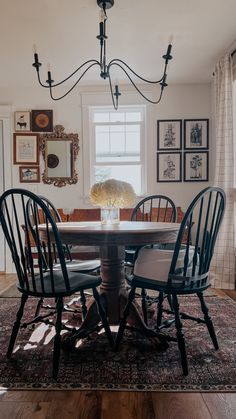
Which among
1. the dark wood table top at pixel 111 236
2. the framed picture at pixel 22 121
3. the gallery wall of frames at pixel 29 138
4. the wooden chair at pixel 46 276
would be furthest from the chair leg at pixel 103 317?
the framed picture at pixel 22 121

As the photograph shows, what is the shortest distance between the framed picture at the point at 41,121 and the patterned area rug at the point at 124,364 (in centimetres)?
267

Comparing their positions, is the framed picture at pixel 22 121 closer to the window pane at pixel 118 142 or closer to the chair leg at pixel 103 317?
the window pane at pixel 118 142

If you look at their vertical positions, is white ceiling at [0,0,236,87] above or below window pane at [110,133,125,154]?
above

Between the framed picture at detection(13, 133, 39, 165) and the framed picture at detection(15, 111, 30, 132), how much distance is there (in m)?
0.09

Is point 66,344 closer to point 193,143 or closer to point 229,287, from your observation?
point 229,287

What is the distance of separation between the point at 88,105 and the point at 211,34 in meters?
1.79

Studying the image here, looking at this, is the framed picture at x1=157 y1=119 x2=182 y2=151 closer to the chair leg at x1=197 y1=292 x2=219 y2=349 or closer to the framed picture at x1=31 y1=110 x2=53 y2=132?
the framed picture at x1=31 y1=110 x2=53 y2=132

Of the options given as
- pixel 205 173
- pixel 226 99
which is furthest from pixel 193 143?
pixel 226 99

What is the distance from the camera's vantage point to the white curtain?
3.31m

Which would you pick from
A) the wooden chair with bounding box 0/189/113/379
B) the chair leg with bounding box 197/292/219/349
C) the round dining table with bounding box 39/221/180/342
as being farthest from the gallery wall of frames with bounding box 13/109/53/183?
the chair leg with bounding box 197/292/219/349

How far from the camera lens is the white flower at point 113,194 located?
217 cm

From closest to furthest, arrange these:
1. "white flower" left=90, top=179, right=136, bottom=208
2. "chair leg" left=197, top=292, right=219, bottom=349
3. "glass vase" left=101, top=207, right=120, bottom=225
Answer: "chair leg" left=197, top=292, right=219, bottom=349 < "white flower" left=90, top=179, right=136, bottom=208 < "glass vase" left=101, top=207, right=120, bottom=225

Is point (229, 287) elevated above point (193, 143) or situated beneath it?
situated beneath

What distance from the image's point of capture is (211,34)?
290cm
